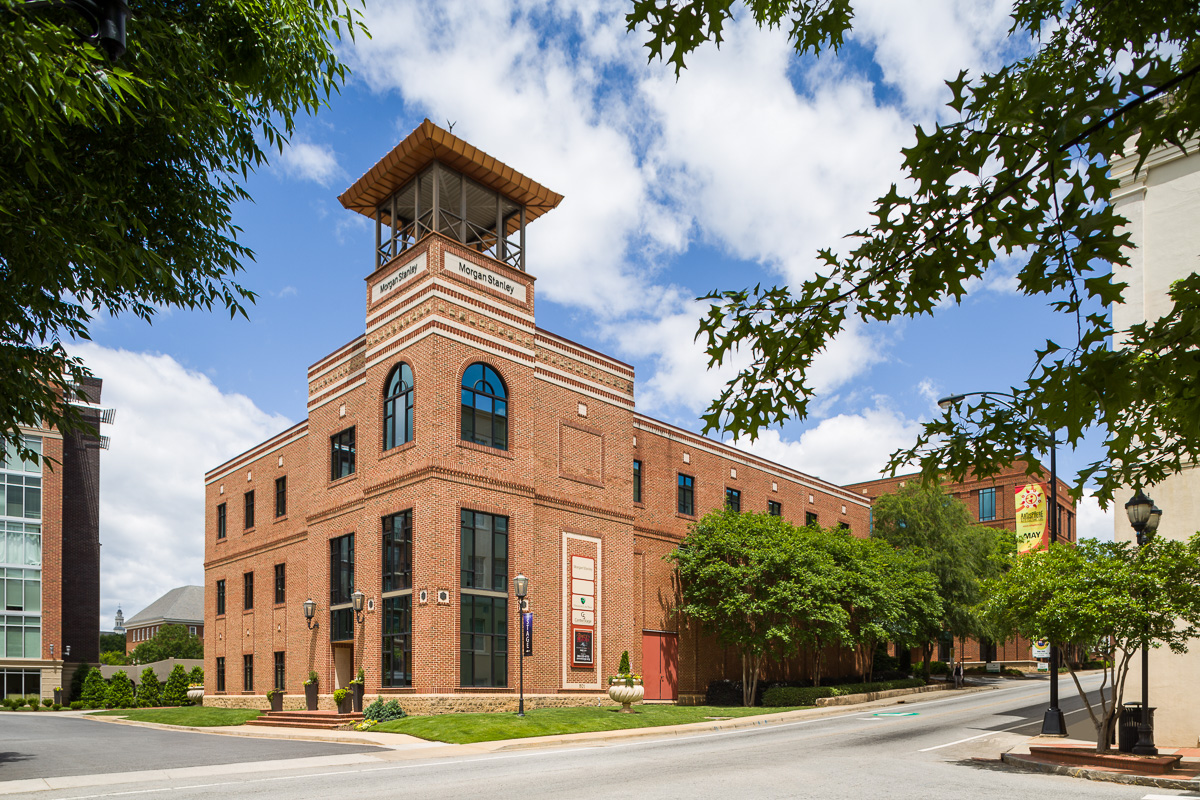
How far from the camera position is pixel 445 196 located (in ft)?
104

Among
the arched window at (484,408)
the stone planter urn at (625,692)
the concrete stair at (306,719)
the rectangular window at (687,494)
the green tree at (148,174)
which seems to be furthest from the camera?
the rectangular window at (687,494)

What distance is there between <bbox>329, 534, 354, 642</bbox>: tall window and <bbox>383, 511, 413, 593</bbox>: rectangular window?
3.37m

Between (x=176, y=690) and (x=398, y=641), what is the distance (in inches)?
1070

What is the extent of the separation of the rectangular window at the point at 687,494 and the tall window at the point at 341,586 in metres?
14.0

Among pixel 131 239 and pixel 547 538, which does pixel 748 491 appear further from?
pixel 131 239

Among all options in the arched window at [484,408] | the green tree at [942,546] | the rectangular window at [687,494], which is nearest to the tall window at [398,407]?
the arched window at [484,408]

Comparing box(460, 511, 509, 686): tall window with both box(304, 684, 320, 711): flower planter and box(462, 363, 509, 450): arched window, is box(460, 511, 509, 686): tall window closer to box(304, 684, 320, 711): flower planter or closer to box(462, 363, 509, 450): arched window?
box(462, 363, 509, 450): arched window

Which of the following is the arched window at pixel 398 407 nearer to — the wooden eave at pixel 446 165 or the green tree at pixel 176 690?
the wooden eave at pixel 446 165

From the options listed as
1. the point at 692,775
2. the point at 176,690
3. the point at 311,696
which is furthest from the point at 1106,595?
the point at 176,690

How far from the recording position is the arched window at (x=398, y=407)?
94.5ft

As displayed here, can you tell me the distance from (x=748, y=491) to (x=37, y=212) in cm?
3571

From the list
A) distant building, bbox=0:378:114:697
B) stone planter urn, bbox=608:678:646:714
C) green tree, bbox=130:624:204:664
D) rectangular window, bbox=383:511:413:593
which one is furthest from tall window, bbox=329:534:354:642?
green tree, bbox=130:624:204:664

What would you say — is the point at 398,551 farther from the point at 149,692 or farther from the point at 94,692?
the point at 94,692

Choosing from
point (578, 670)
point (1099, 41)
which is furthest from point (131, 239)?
point (578, 670)
